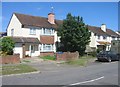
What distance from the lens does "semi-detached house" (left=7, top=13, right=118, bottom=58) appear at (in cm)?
3938

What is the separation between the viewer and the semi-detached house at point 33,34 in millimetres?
39375

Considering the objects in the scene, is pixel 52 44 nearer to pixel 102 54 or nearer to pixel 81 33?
pixel 81 33

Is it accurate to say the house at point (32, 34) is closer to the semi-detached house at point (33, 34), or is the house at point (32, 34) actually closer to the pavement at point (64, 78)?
the semi-detached house at point (33, 34)

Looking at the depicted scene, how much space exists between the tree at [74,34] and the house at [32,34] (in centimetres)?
242

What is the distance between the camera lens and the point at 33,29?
4206 cm

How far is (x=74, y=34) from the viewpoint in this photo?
41.0m

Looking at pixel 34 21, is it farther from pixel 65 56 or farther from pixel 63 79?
pixel 63 79

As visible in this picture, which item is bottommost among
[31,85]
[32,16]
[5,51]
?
[31,85]

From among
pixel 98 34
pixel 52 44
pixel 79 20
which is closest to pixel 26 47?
pixel 52 44

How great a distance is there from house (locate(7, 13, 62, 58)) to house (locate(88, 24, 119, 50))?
14.1 m

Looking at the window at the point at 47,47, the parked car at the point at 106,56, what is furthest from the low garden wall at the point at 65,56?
the window at the point at 47,47

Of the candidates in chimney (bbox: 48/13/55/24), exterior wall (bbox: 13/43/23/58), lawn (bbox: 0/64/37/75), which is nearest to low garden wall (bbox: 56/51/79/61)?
exterior wall (bbox: 13/43/23/58)

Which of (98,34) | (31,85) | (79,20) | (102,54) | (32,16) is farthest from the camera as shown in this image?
(98,34)

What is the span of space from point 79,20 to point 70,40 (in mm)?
3976
